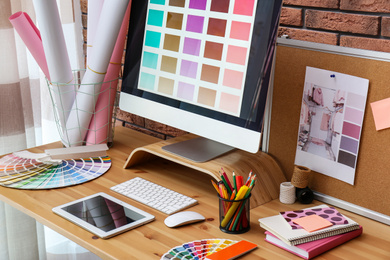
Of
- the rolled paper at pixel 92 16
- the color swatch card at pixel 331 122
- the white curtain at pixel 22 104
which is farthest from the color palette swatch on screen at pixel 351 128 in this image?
the white curtain at pixel 22 104

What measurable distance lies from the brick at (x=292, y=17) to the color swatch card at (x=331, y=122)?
16cm

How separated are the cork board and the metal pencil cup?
1.72 ft

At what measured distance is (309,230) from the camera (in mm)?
980

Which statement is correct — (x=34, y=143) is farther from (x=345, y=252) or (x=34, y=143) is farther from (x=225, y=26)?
(x=345, y=252)

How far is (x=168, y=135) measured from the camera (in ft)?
5.70

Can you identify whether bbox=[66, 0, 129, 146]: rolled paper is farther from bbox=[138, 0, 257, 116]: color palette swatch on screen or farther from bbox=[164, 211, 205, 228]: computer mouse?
bbox=[164, 211, 205, 228]: computer mouse

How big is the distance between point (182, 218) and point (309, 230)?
0.91ft

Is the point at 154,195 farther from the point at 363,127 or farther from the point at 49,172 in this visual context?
the point at 363,127

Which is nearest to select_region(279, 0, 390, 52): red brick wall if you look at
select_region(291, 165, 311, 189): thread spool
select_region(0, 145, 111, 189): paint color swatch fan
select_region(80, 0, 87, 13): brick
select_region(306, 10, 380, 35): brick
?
select_region(306, 10, 380, 35): brick

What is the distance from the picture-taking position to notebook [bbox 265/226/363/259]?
0.94 meters

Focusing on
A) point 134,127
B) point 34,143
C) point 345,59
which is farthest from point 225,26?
point 34,143

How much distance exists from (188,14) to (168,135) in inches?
23.6

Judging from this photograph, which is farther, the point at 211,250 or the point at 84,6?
the point at 84,6

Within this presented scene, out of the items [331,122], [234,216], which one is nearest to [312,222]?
[234,216]
